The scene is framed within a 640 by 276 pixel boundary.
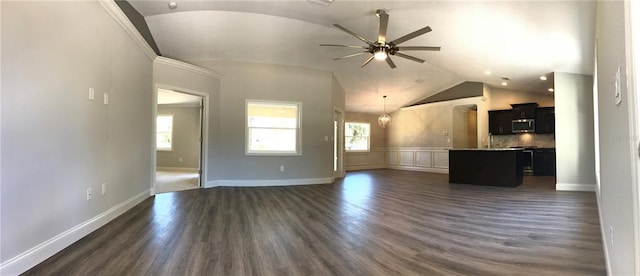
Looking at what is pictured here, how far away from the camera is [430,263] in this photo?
2.16 meters

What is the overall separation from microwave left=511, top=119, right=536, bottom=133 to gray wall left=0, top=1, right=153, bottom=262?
968 cm

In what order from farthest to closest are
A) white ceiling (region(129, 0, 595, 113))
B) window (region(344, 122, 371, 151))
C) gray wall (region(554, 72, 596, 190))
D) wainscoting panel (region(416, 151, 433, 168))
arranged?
1. window (region(344, 122, 371, 151))
2. wainscoting panel (region(416, 151, 433, 168))
3. gray wall (region(554, 72, 596, 190))
4. white ceiling (region(129, 0, 595, 113))

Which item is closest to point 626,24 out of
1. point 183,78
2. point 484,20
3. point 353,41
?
point 484,20

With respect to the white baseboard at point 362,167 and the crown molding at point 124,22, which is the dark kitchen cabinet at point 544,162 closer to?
the white baseboard at point 362,167

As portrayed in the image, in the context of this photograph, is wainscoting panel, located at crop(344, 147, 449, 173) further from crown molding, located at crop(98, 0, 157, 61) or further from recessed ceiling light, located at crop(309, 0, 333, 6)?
crown molding, located at crop(98, 0, 157, 61)

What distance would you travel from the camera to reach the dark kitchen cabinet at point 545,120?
8344 millimetres

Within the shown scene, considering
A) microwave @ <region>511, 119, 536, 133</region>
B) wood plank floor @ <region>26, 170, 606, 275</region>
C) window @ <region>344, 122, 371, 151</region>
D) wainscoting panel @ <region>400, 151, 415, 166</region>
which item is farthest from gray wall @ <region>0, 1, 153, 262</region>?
microwave @ <region>511, 119, 536, 133</region>

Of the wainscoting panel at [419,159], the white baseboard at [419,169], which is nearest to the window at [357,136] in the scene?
the wainscoting panel at [419,159]

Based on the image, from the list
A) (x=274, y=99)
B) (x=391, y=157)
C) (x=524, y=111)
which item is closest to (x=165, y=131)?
(x=274, y=99)

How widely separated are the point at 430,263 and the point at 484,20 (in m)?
3.66

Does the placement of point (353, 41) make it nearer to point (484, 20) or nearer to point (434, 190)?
point (484, 20)

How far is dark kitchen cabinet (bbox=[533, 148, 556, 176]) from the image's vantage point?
8.40m

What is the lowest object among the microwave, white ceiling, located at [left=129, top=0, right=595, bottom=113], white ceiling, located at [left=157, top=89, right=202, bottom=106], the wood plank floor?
the wood plank floor

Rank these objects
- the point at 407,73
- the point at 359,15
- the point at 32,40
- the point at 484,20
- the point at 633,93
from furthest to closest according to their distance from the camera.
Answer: the point at 407,73
the point at 359,15
the point at 484,20
the point at 32,40
the point at 633,93
